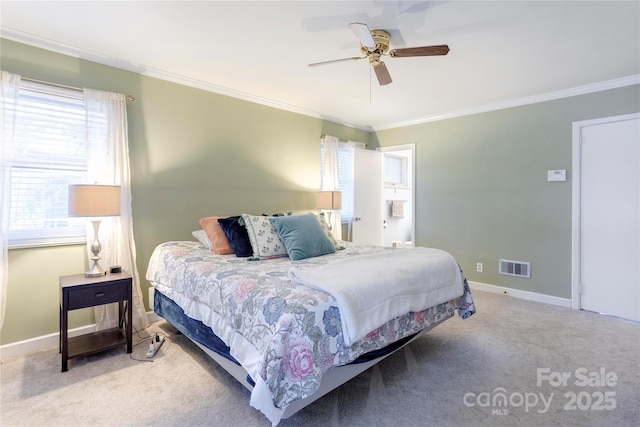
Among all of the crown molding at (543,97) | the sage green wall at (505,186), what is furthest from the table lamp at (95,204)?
the crown molding at (543,97)

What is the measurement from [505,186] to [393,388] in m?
3.12

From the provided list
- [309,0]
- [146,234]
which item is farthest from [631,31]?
[146,234]

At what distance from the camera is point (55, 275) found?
263 centimetres

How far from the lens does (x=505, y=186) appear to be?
406 cm

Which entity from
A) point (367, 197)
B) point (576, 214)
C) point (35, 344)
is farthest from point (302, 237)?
point (576, 214)

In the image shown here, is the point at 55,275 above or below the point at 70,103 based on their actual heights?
below

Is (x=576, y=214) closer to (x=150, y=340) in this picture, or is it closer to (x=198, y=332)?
(x=198, y=332)

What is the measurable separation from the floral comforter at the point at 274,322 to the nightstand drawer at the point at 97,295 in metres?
0.40

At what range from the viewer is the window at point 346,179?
16.3 feet

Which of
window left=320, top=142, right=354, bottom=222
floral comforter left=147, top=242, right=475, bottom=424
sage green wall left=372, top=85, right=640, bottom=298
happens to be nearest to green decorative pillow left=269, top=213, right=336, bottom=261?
floral comforter left=147, top=242, right=475, bottom=424

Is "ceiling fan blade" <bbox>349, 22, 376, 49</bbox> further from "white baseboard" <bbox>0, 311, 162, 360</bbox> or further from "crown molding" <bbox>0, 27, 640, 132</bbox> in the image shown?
"white baseboard" <bbox>0, 311, 162, 360</bbox>

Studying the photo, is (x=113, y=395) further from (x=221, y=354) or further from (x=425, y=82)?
(x=425, y=82)

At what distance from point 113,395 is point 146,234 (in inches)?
59.0

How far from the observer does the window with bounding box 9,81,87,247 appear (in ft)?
8.09
